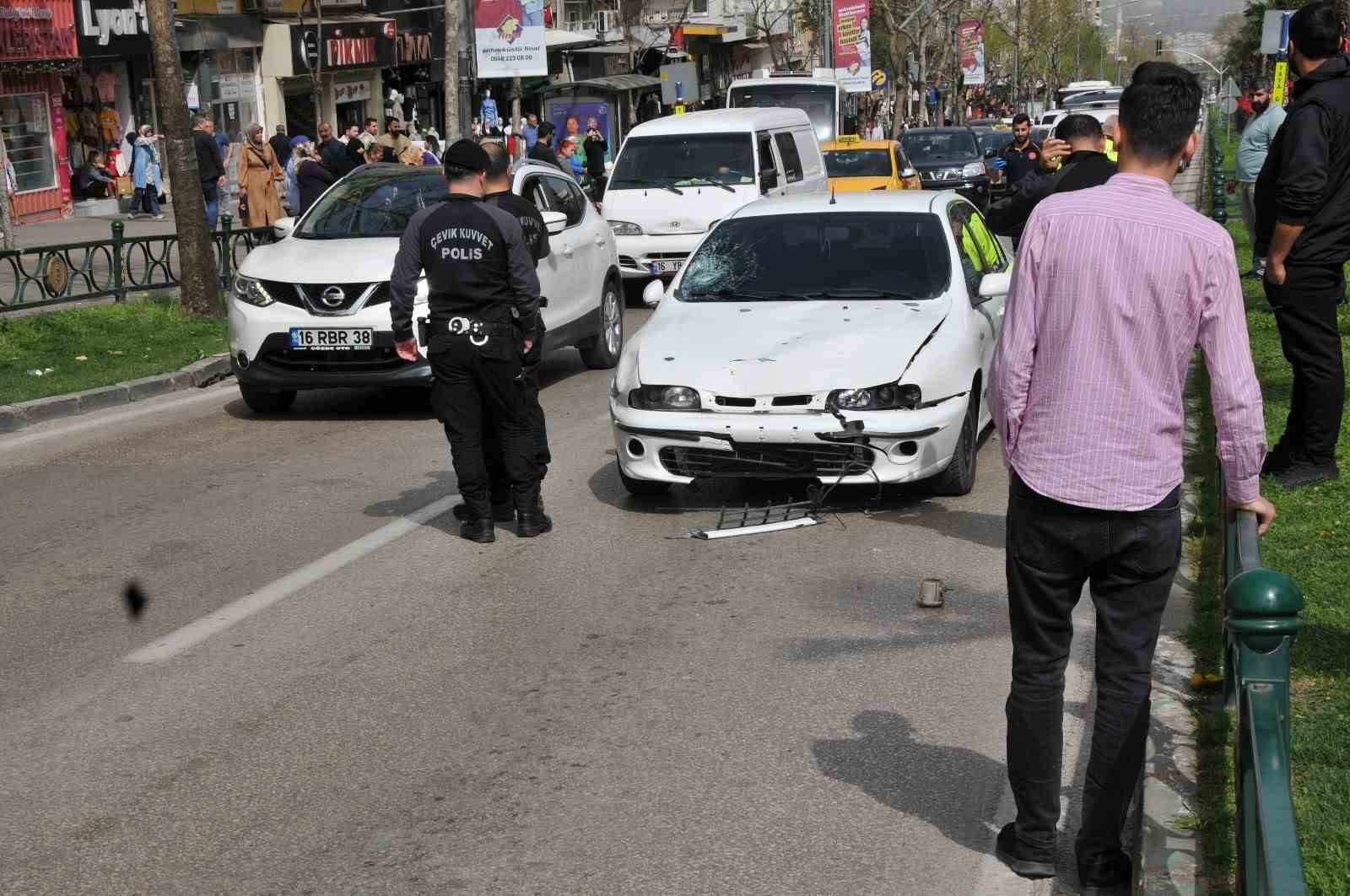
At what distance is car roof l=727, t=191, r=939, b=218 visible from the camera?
9922mm

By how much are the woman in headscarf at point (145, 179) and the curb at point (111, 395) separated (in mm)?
18770

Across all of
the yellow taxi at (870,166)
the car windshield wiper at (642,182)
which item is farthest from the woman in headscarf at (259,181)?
the yellow taxi at (870,166)

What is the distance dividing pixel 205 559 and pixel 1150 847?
503cm

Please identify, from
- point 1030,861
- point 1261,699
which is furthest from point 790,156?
point 1261,699

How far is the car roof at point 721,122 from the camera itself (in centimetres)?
2002

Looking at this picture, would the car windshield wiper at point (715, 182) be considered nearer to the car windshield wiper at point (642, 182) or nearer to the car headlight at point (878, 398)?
the car windshield wiper at point (642, 182)

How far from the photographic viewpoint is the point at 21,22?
30703mm

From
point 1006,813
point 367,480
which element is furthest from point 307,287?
point 1006,813

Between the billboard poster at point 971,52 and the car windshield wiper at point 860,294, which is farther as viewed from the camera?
the billboard poster at point 971,52

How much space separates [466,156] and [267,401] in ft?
16.7

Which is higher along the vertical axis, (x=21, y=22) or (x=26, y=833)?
(x=21, y=22)

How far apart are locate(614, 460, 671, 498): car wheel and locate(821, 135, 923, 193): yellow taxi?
55.0 ft

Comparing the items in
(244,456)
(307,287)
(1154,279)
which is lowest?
(244,456)

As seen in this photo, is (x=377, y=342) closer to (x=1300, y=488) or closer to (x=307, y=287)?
(x=307, y=287)
